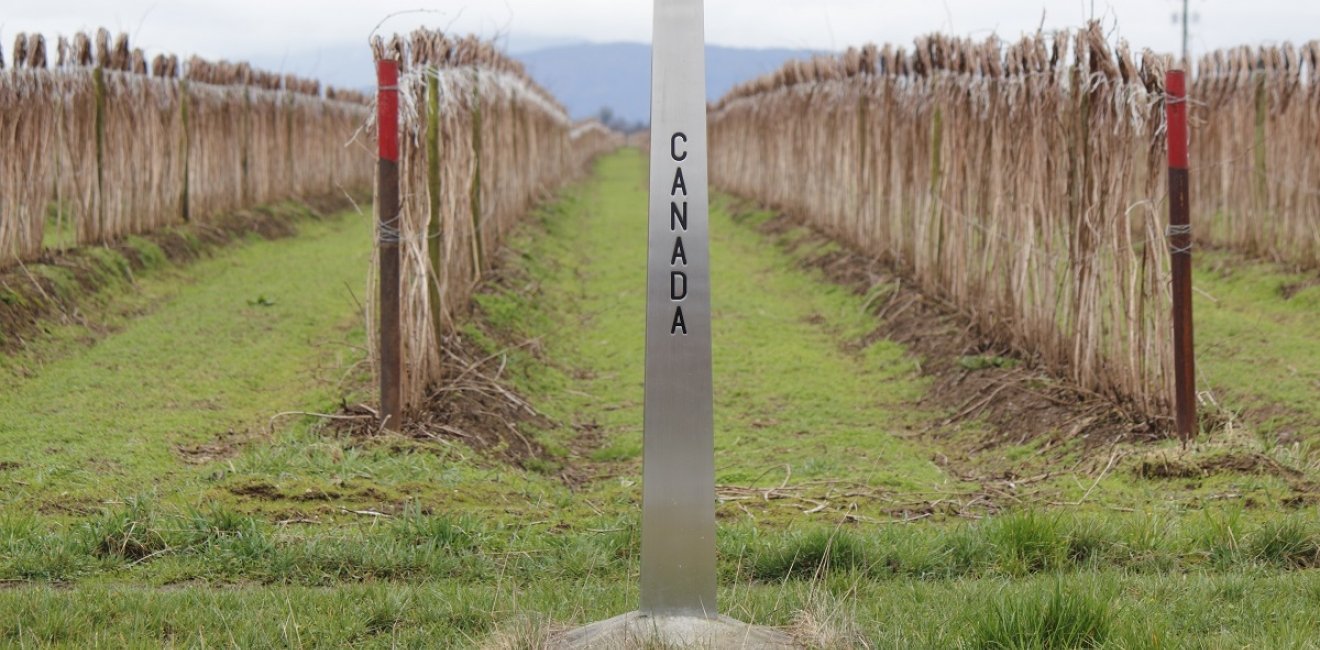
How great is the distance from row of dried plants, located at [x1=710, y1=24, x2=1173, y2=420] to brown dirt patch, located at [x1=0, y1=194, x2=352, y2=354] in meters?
6.21

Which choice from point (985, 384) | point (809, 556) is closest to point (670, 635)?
point (809, 556)

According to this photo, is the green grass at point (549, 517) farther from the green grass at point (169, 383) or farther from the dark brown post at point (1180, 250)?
the dark brown post at point (1180, 250)

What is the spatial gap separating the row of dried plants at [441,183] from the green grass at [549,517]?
1.67 feet

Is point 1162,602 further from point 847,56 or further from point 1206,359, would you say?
point 847,56

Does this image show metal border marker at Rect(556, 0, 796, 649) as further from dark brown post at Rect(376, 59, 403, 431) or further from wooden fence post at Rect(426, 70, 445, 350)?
wooden fence post at Rect(426, 70, 445, 350)

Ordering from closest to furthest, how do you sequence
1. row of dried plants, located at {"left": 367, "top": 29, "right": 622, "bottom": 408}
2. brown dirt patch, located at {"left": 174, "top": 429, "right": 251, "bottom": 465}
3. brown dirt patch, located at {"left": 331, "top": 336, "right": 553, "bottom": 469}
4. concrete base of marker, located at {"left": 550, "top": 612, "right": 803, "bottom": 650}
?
concrete base of marker, located at {"left": 550, "top": 612, "right": 803, "bottom": 650} < brown dirt patch, located at {"left": 174, "top": 429, "right": 251, "bottom": 465} < brown dirt patch, located at {"left": 331, "top": 336, "right": 553, "bottom": 469} < row of dried plants, located at {"left": 367, "top": 29, "right": 622, "bottom": 408}

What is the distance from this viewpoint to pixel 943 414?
801 centimetres

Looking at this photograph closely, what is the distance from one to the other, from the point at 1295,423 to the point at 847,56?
27.8ft

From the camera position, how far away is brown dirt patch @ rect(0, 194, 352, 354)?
334 inches

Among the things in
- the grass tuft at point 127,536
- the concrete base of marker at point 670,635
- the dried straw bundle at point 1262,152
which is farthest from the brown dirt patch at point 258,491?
the dried straw bundle at point 1262,152

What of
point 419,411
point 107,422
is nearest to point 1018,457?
point 419,411

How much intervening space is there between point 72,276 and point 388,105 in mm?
4667

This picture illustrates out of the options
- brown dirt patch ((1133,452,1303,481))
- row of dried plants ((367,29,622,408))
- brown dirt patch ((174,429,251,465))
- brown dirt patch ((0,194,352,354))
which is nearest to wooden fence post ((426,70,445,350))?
row of dried plants ((367,29,622,408))

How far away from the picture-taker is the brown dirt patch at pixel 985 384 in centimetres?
684
